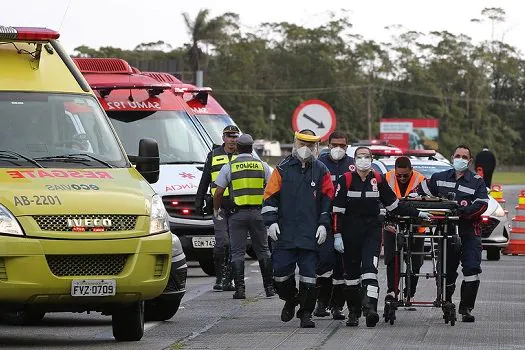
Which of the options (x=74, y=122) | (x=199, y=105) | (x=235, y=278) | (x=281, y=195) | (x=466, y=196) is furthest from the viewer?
(x=199, y=105)

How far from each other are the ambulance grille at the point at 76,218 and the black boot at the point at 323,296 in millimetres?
3029

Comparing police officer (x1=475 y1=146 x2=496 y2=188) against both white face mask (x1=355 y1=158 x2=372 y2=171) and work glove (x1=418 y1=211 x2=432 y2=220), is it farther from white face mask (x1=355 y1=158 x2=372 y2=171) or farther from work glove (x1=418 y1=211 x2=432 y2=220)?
white face mask (x1=355 y1=158 x2=372 y2=171)

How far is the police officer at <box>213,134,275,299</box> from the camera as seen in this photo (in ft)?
55.8

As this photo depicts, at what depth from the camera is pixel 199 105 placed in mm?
22844

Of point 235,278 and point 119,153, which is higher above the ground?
point 119,153

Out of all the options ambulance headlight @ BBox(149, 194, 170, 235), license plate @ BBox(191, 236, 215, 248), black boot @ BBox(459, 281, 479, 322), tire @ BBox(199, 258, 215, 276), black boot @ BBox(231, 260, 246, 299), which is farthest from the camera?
tire @ BBox(199, 258, 215, 276)

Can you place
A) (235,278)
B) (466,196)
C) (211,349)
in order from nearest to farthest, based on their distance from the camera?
(211,349)
(466,196)
(235,278)


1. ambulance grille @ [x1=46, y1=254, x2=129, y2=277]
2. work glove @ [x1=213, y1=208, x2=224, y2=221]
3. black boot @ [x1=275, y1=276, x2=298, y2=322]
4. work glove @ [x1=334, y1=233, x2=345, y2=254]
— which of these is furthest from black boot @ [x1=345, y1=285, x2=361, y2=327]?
work glove @ [x1=213, y1=208, x2=224, y2=221]

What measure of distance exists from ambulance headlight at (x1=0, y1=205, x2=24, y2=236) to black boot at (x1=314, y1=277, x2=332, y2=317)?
3.79 m

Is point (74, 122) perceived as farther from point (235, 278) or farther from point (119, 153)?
point (235, 278)

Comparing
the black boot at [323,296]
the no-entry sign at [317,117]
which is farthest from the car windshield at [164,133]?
the black boot at [323,296]

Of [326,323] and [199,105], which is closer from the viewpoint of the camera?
[326,323]

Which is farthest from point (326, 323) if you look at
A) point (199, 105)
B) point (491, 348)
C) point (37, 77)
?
point (199, 105)

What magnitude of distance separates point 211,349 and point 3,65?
2958mm
